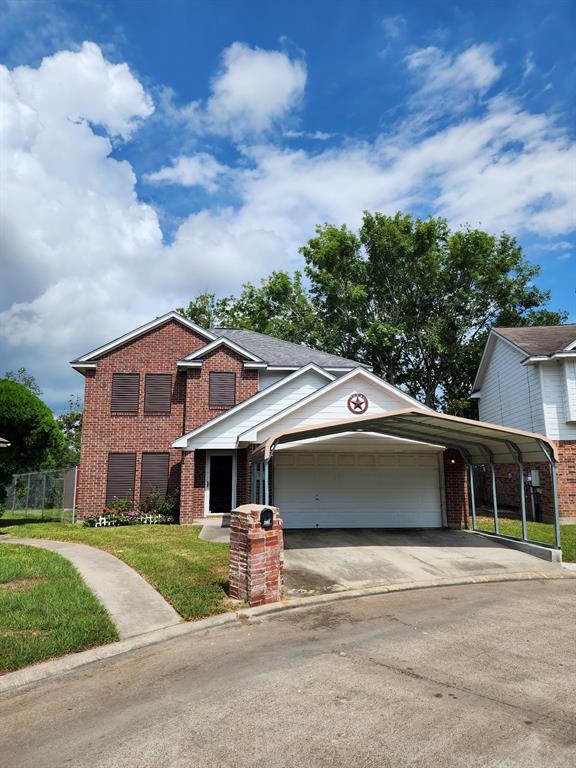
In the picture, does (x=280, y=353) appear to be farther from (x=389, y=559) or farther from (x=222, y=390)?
(x=389, y=559)

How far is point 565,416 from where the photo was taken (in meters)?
18.6

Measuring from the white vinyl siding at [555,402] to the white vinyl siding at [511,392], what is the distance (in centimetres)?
26

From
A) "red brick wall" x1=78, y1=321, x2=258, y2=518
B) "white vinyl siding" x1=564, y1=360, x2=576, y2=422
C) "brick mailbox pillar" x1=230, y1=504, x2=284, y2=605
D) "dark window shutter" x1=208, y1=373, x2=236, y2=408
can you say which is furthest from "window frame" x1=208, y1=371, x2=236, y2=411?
"white vinyl siding" x1=564, y1=360, x2=576, y2=422

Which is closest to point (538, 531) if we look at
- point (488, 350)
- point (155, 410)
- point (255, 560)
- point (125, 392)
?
point (255, 560)

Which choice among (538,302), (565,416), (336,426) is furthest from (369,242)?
(336,426)

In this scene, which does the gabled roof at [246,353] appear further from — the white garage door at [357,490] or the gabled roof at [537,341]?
the gabled roof at [537,341]

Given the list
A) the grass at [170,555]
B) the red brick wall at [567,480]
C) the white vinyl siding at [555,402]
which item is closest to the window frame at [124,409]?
the grass at [170,555]

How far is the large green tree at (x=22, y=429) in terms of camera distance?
17.8m

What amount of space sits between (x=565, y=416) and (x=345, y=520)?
9143 mm

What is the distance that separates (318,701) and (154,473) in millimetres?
15922

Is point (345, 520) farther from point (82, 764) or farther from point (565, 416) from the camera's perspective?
point (82, 764)

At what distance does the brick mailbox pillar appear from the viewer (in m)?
7.75

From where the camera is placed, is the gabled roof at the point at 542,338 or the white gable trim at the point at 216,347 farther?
the gabled roof at the point at 542,338

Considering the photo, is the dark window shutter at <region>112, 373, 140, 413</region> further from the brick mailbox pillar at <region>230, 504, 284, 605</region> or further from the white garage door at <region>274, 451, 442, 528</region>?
the brick mailbox pillar at <region>230, 504, 284, 605</region>
